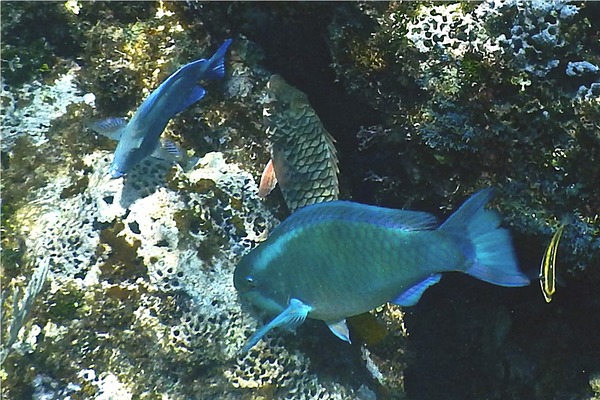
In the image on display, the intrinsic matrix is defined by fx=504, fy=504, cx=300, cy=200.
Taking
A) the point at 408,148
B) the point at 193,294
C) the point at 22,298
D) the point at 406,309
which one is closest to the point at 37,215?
the point at 22,298

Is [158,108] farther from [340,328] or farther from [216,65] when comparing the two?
[340,328]

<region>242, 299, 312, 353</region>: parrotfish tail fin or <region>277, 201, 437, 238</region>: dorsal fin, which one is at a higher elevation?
<region>277, 201, 437, 238</region>: dorsal fin

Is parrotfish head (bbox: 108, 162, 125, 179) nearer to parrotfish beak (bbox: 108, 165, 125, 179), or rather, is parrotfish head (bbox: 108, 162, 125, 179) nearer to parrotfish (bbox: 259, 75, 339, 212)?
parrotfish beak (bbox: 108, 165, 125, 179)

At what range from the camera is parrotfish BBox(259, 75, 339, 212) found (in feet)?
9.75

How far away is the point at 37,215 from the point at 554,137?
2.81m

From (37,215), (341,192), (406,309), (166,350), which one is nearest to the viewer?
(166,350)

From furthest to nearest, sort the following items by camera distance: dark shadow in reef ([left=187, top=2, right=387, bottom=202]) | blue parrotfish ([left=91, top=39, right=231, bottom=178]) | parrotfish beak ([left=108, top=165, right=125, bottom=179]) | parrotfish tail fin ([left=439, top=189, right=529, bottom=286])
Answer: dark shadow in reef ([left=187, top=2, right=387, bottom=202]) → parrotfish beak ([left=108, top=165, right=125, bottom=179]) → blue parrotfish ([left=91, top=39, right=231, bottom=178]) → parrotfish tail fin ([left=439, top=189, right=529, bottom=286])

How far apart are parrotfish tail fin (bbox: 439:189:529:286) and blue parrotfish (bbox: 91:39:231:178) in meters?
1.52

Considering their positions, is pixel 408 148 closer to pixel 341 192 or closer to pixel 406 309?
pixel 341 192

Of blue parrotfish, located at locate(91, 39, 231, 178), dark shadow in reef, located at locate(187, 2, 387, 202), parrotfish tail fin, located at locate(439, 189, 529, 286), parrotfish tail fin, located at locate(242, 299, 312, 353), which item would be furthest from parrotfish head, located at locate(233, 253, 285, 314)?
dark shadow in reef, located at locate(187, 2, 387, 202)

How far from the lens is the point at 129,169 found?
8.95 ft

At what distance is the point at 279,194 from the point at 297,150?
29cm

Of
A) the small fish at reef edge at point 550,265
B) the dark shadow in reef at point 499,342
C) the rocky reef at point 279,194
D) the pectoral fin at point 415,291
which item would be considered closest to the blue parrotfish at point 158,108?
the rocky reef at point 279,194

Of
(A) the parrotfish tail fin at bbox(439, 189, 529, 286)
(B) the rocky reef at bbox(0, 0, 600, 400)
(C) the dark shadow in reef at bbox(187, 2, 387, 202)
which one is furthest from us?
(C) the dark shadow in reef at bbox(187, 2, 387, 202)
